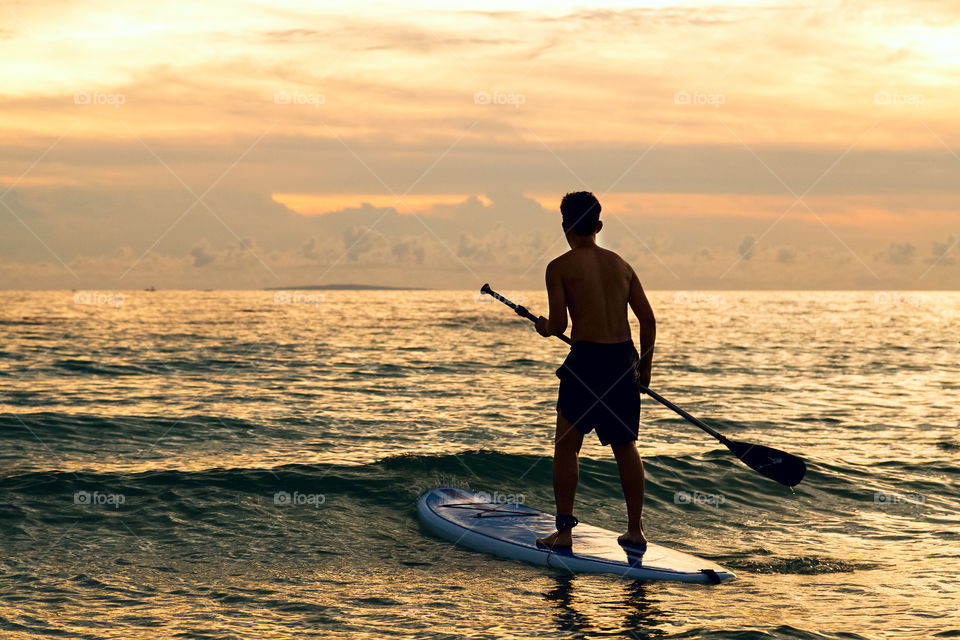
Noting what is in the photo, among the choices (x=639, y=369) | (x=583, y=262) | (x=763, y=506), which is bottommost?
(x=763, y=506)

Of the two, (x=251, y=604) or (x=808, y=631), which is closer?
(x=808, y=631)

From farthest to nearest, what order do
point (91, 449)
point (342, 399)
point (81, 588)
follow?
1. point (342, 399)
2. point (91, 449)
3. point (81, 588)

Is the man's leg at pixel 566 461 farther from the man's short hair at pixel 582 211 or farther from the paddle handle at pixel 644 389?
the man's short hair at pixel 582 211

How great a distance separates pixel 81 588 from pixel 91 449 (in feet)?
20.4

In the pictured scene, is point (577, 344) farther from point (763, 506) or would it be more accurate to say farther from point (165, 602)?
point (763, 506)

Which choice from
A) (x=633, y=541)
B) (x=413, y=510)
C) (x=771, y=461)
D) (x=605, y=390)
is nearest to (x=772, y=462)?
(x=771, y=461)

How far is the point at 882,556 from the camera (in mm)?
6602

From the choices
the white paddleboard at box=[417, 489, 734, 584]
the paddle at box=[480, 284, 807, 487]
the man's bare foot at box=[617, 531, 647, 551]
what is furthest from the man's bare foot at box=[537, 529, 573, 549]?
the paddle at box=[480, 284, 807, 487]

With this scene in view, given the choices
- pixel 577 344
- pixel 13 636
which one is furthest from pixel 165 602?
pixel 577 344

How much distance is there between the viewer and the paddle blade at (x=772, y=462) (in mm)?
6582

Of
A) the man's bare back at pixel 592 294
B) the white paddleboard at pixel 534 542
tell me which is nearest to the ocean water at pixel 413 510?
the white paddleboard at pixel 534 542

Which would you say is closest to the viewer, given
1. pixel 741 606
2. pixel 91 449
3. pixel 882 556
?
pixel 741 606

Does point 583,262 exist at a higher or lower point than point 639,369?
higher

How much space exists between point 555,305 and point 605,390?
69cm
